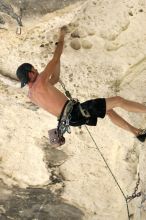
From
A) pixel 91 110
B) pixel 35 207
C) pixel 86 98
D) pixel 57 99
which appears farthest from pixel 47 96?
pixel 35 207

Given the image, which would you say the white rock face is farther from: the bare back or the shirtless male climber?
the bare back

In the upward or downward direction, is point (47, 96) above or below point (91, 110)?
above

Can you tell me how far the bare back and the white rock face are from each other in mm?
1111

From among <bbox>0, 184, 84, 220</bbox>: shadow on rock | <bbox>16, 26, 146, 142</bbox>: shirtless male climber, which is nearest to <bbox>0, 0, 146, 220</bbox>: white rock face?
<bbox>0, 184, 84, 220</bbox>: shadow on rock

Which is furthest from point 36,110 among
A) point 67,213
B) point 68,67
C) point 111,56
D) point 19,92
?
point 67,213

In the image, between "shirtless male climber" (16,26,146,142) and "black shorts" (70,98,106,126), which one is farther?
"black shorts" (70,98,106,126)

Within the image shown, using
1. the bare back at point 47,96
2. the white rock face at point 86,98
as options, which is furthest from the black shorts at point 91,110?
the white rock face at point 86,98

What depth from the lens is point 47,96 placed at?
5.95 metres

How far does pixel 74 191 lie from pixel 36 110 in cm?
180

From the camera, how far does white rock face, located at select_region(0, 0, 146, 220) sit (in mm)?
6898

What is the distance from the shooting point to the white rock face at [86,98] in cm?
690

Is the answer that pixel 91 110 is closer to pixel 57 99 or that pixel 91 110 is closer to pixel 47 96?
pixel 57 99

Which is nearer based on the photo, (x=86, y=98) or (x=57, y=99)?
(x=57, y=99)

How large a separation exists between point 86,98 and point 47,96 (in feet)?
4.82
